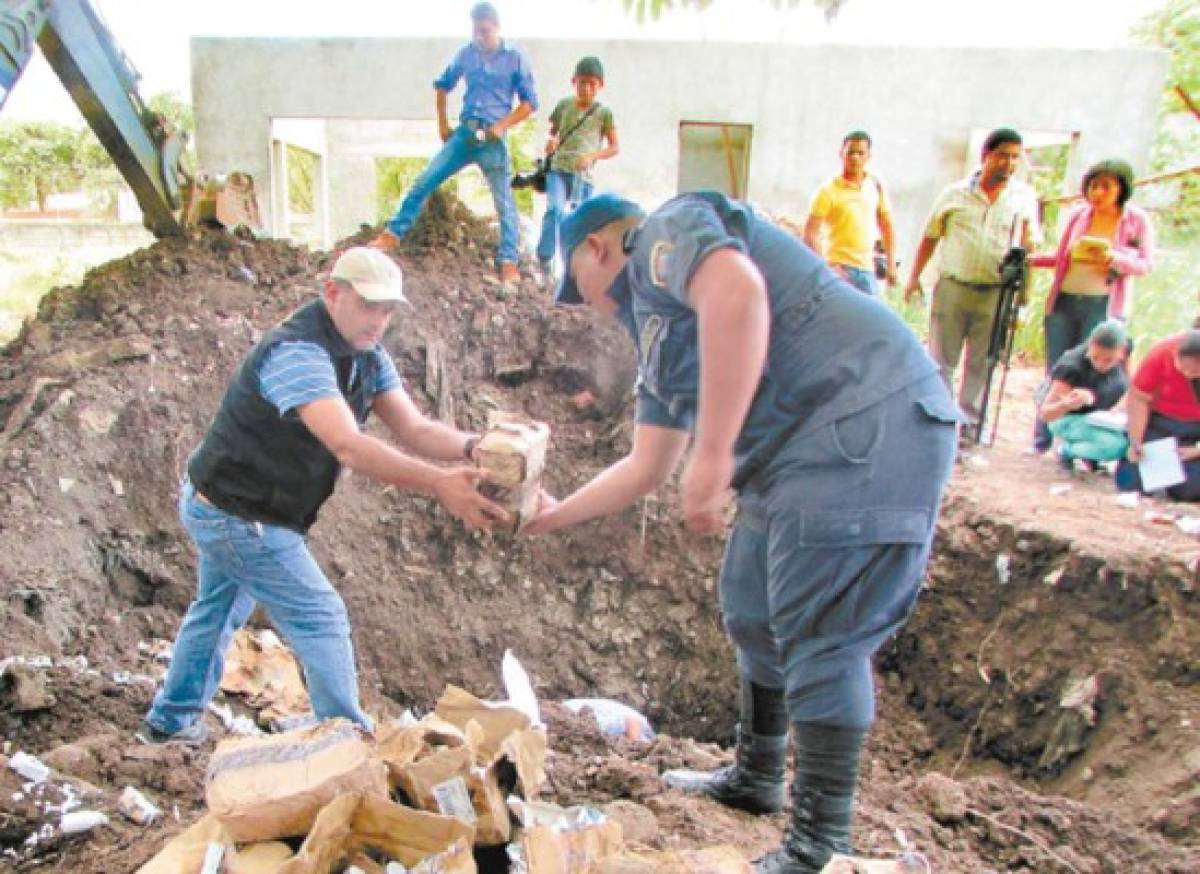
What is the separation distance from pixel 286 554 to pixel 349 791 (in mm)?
1175

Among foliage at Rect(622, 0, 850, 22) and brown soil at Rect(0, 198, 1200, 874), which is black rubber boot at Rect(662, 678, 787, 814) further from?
foliage at Rect(622, 0, 850, 22)

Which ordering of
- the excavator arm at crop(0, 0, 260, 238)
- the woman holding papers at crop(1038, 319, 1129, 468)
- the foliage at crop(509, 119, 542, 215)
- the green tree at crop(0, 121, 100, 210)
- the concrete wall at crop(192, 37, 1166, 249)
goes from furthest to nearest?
the green tree at crop(0, 121, 100, 210), the foliage at crop(509, 119, 542, 215), the concrete wall at crop(192, 37, 1166, 249), the woman holding papers at crop(1038, 319, 1129, 468), the excavator arm at crop(0, 0, 260, 238)

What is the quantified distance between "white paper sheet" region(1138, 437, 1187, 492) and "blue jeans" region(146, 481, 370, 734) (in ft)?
15.7

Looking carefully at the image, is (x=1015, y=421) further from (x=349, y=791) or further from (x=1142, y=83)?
(x=349, y=791)

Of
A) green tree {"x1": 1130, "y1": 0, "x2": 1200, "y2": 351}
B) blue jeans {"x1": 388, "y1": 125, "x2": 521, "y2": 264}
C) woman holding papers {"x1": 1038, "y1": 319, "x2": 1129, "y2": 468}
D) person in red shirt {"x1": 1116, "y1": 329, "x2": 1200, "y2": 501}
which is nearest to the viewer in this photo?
person in red shirt {"x1": 1116, "y1": 329, "x2": 1200, "y2": 501}

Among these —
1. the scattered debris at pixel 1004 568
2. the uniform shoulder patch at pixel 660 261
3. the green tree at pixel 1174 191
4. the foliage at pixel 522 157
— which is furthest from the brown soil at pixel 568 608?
the foliage at pixel 522 157

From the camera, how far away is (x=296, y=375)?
2463 millimetres

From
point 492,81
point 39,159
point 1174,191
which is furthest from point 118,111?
point 39,159

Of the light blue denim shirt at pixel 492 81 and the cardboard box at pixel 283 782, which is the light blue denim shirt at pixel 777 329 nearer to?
the cardboard box at pixel 283 782

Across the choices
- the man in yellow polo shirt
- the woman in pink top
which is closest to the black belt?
the woman in pink top

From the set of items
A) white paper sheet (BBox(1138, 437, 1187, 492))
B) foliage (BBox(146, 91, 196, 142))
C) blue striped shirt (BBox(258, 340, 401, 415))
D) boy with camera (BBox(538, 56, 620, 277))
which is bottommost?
white paper sheet (BBox(1138, 437, 1187, 492))

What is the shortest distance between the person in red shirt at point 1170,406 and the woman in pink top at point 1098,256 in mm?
717

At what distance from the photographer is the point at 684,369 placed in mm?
1896

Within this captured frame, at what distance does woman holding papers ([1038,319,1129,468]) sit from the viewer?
5316mm
